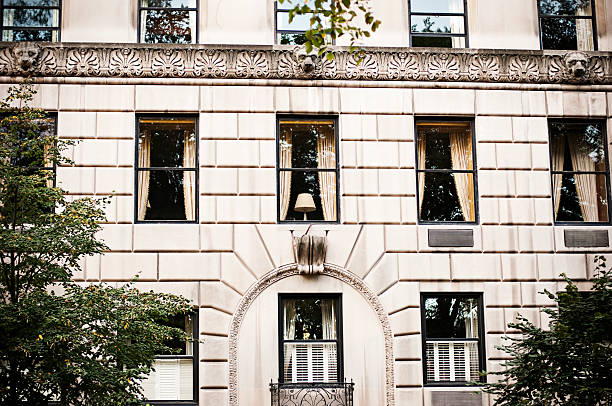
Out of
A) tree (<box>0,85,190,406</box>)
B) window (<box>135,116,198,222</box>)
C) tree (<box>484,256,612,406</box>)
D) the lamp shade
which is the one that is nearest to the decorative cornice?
window (<box>135,116,198,222</box>)

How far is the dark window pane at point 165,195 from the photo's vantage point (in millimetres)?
18875

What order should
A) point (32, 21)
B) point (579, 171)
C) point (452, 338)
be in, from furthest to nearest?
point (579, 171)
point (32, 21)
point (452, 338)

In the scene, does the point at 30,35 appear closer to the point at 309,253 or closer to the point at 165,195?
the point at 165,195

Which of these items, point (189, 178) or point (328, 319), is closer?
point (328, 319)

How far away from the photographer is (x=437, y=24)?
802 inches

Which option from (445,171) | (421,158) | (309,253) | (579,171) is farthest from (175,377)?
(579,171)

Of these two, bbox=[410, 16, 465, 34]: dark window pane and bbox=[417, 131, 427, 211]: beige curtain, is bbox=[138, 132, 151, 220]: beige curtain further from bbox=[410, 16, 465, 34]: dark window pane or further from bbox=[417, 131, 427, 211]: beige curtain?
bbox=[410, 16, 465, 34]: dark window pane

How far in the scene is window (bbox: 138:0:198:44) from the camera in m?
19.9

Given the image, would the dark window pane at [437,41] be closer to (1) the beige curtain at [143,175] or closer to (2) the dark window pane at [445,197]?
(2) the dark window pane at [445,197]

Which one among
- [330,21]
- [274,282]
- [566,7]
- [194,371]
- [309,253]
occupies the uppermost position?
[566,7]

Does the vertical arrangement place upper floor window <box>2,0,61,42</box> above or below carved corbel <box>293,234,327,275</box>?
above

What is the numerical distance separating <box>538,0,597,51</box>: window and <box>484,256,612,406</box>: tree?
25.0ft

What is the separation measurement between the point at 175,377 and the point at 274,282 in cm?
288

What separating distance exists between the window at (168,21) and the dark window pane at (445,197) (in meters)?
6.32
